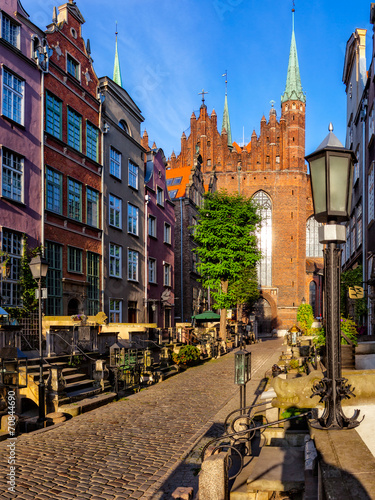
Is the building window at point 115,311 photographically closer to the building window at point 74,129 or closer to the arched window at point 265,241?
the building window at point 74,129

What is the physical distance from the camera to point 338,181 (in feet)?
15.0

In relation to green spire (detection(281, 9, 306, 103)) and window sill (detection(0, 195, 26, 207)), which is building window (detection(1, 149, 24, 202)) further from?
green spire (detection(281, 9, 306, 103))

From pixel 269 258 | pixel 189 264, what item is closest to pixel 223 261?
pixel 189 264

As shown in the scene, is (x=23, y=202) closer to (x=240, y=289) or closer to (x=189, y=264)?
(x=189, y=264)

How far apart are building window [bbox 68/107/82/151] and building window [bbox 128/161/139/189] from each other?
19.6 ft

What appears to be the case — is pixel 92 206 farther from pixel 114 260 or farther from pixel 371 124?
pixel 371 124

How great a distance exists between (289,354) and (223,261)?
15.4 m

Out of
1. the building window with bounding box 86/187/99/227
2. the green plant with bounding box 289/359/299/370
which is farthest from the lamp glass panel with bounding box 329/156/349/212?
the building window with bounding box 86/187/99/227

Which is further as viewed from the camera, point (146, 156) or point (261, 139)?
point (261, 139)

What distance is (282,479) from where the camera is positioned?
5.39m

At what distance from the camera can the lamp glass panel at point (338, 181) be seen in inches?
179

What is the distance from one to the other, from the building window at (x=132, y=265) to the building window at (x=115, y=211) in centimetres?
229

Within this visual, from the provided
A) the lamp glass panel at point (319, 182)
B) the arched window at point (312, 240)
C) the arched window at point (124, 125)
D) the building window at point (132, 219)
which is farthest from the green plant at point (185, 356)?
the arched window at point (312, 240)

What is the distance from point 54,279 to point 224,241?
1789 centimetres
